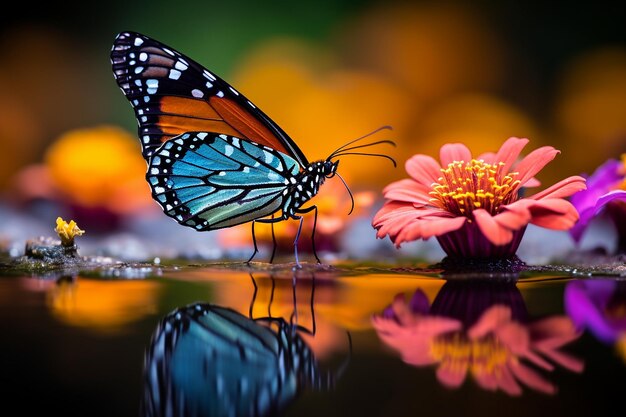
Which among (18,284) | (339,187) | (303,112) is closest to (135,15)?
(303,112)

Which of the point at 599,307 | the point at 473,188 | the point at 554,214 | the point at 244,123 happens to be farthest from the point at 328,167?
the point at 599,307

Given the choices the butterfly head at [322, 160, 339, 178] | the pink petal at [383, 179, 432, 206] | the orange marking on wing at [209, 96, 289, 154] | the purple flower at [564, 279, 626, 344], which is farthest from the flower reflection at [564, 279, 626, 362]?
the orange marking on wing at [209, 96, 289, 154]

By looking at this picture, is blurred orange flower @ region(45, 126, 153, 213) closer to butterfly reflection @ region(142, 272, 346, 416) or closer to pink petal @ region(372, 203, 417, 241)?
pink petal @ region(372, 203, 417, 241)

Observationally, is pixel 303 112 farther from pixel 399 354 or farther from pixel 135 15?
pixel 399 354

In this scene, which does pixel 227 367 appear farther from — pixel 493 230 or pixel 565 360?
pixel 493 230

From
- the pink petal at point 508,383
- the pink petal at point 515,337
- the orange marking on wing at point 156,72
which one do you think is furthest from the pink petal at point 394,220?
the orange marking on wing at point 156,72

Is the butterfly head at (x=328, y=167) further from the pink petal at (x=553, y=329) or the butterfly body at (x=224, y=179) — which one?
the pink petal at (x=553, y=329)
